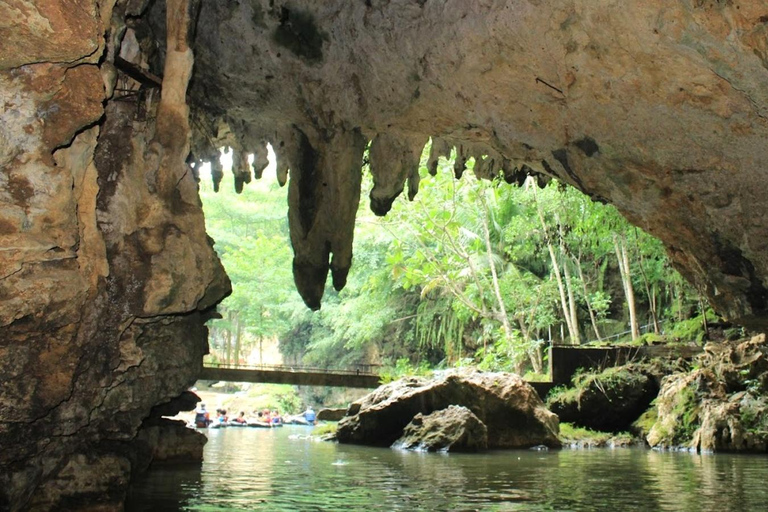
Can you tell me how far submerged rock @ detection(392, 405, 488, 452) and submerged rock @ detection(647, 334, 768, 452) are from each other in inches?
155

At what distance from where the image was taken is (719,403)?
45.3 feet

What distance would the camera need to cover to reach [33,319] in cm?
470

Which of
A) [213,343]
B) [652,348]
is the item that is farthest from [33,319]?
[213,343]

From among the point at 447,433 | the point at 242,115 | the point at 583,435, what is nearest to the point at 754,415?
the point at 583,435

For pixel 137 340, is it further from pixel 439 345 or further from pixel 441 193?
pixel 439 345

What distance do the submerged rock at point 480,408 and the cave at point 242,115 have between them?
704 cm

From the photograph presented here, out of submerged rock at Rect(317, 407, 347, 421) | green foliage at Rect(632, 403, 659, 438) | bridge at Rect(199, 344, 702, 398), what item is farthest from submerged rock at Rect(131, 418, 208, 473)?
submerged rock at Rect(317, 407, 347, 421)

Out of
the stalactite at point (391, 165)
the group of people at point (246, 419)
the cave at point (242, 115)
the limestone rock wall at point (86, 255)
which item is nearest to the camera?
the limestone rock wall at point (86, 255)

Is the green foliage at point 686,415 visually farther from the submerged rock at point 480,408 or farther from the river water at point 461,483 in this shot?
the submerged rock at point 480,408

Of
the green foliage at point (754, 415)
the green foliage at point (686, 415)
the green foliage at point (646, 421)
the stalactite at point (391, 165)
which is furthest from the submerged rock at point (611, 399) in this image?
the stalactite at point (391, 165)

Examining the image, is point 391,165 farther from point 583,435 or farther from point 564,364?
point 564,364

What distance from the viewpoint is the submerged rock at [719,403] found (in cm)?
1304

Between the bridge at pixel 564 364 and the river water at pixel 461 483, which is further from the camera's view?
the bridge at pixel 564 364

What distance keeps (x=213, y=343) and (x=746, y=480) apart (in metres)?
35.6
